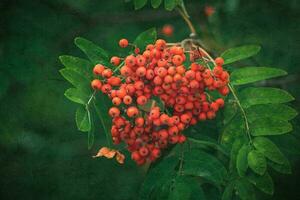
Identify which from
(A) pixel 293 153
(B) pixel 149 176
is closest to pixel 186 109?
(B) pixel 149 176

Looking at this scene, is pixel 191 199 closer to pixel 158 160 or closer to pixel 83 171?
pixel 158 160

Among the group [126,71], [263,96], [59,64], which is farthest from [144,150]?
[59,64]

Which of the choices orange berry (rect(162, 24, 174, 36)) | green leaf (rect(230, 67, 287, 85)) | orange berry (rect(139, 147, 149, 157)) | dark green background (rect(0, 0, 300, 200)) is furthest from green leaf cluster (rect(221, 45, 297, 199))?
orange berry (rect(162, 24, 174, 36))

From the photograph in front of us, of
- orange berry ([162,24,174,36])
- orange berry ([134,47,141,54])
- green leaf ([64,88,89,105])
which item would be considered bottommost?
green leaf ([64,88,89,105])

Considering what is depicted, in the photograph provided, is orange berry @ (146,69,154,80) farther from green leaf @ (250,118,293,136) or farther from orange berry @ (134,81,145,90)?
green leaf @ (250,118,293,136)

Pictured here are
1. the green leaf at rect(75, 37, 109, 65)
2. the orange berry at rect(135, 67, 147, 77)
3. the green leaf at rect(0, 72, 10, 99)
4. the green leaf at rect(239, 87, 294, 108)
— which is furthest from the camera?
the green leaf at rect(0, 72, 10, 99)

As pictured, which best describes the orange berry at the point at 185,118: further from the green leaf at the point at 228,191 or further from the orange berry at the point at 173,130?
the green leaf at the point at 228,191

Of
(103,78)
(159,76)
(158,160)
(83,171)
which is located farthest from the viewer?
(83,171)
